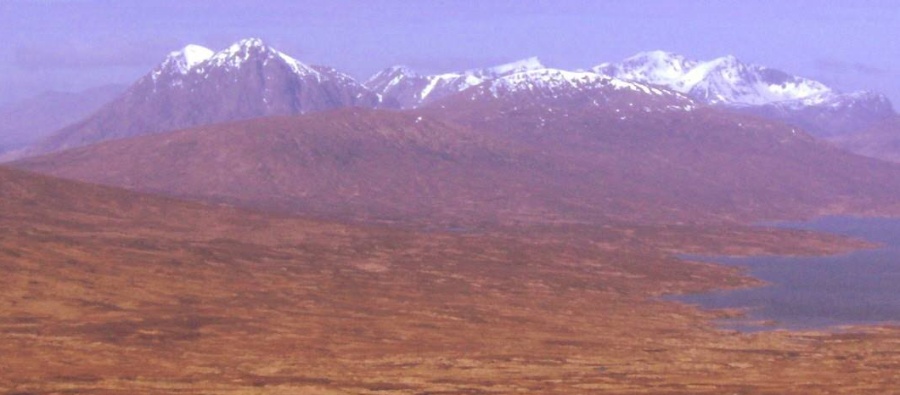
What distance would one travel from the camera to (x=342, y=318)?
12850 cm

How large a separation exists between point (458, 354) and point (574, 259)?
90049 millimetres

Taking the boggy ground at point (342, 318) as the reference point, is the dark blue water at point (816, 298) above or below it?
below

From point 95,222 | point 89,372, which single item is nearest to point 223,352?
point 89,372

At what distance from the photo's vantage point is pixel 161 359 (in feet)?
324

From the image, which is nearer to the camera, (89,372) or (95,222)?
(89,372)

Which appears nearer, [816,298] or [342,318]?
[342,318]

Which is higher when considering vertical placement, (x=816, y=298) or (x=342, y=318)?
(x=342, y=318)

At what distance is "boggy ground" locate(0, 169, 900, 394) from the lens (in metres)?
90.8

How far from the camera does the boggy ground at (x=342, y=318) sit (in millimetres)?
90812

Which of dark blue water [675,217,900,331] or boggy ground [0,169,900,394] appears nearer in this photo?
boggy ground [0,169,900,394]

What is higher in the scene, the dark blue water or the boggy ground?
the boggy ground

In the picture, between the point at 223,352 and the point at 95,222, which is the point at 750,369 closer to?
the point at 223,352

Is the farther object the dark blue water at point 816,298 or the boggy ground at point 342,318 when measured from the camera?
the dark blue water at point 816,298

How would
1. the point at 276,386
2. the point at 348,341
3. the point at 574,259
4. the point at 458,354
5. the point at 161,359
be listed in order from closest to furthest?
the point at 276,386 < the point at 161,359 < the point at 458,354 < the point at 348,341 < the point at 574,259
